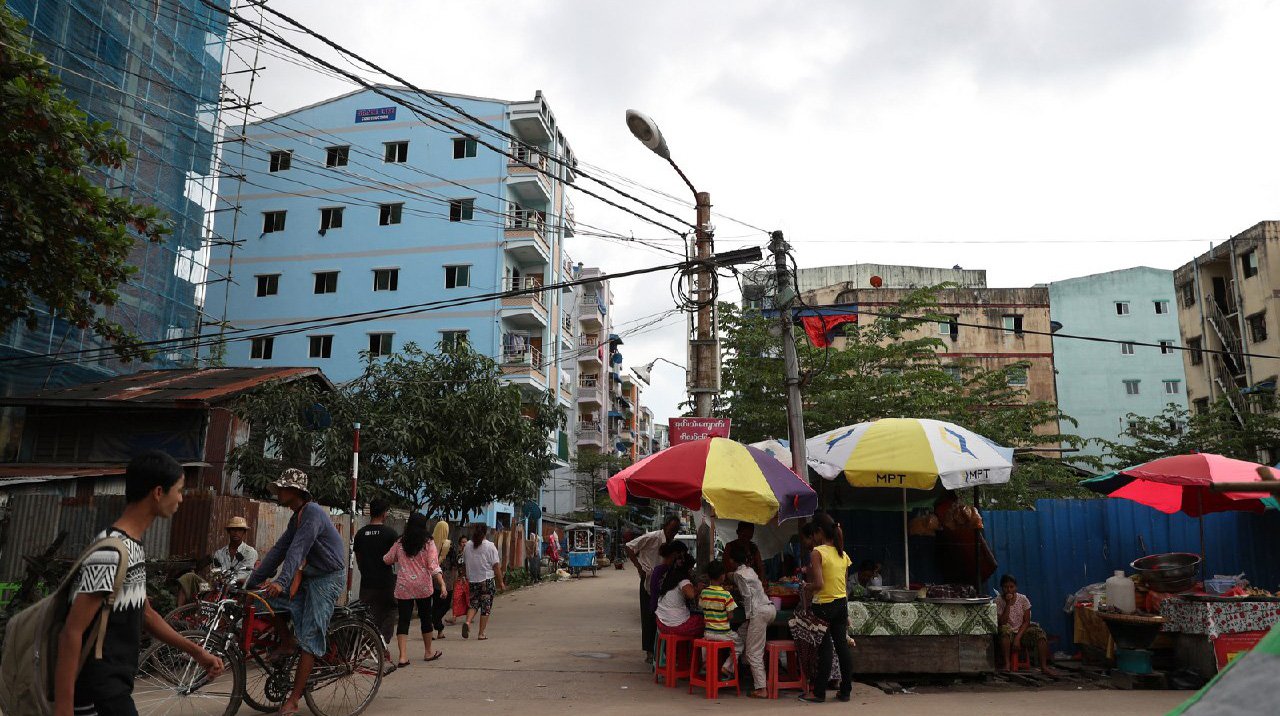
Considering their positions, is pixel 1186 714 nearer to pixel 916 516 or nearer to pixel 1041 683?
pixel 1041 683

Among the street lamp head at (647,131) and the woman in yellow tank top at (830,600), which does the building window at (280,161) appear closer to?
the street lamp head at (647,131)

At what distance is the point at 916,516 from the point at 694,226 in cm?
541

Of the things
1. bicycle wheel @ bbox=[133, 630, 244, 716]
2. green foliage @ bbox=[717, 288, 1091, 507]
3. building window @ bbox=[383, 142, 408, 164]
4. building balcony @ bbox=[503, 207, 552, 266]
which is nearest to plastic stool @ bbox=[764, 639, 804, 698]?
bicycle wheel @ bbox=[133, 630, 244, 716]

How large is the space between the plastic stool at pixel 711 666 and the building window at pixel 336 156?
3248 cm

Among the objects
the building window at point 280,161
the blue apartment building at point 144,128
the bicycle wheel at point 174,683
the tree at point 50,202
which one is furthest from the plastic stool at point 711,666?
the building window at point 280,161

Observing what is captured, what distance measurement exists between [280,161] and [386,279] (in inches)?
302

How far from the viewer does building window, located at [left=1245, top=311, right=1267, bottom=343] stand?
31500 mm

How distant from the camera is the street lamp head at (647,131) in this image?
37.9ft

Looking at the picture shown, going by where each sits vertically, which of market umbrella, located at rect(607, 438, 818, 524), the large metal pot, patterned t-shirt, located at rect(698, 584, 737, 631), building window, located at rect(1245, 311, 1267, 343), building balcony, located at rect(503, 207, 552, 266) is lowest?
patterned t-shirt, located at rect(698, 584, 737, 631)

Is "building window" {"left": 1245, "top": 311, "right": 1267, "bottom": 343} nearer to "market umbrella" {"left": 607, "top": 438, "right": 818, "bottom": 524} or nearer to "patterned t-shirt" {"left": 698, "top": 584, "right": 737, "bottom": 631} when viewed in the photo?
"market umbrella" {"left": 607, "top": 438, "right": 818, "bottom": 524}

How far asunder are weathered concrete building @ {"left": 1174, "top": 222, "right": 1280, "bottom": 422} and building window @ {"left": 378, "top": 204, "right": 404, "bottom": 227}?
3101 cm

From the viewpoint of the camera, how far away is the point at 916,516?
12.4 metres

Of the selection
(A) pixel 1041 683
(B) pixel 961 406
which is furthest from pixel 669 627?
(B) pixel 961 406

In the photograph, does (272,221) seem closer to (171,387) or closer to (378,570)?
(171,387)
